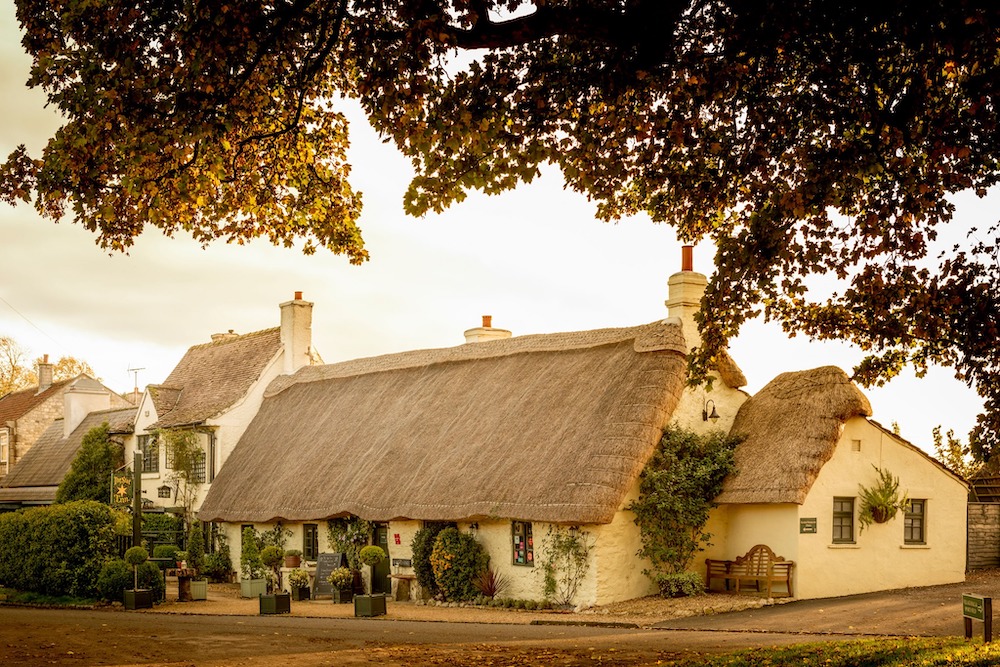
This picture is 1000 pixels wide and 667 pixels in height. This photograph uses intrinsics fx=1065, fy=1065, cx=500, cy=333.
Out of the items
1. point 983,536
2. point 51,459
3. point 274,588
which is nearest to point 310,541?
point 274,588

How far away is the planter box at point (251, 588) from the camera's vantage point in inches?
1113

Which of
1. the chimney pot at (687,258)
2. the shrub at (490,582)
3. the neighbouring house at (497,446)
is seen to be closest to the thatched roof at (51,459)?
the neighbouring house at (497,446)

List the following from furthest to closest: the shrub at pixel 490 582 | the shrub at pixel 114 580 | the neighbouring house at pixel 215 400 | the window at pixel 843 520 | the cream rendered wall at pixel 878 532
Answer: the neighbouring house at pixel 215 400 < the shrub at pixel 114 580 < the window at pixel 843 520 < the shrub at pixel 490 582 < the cream rendered wall at pixel 878 532

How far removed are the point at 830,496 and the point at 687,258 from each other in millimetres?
6413

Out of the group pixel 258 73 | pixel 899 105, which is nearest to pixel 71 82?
pixel 258 73

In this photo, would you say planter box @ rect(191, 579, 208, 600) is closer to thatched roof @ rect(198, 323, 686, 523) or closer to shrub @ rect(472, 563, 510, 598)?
thatched roof @ rect(198, 323, 686, 523)

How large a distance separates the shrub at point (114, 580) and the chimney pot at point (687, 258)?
50.3 feet

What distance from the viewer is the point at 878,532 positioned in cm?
2462

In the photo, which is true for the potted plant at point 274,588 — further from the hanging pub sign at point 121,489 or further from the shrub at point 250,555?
the hanging pub sign at point 121,489

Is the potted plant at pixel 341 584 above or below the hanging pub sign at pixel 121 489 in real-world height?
below

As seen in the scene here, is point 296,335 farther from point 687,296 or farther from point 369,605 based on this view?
point 369,605

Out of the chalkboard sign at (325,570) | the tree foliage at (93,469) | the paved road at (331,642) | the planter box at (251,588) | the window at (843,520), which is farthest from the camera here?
the tree foliage at (93,469)

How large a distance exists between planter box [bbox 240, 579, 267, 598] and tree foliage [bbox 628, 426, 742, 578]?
11009 mm

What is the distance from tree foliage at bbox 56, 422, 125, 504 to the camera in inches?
1529
